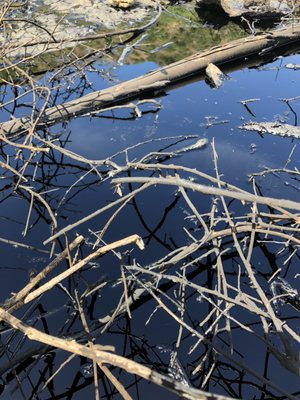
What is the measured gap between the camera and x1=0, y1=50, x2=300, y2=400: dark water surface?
252cm

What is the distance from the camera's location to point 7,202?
3775 millimetres

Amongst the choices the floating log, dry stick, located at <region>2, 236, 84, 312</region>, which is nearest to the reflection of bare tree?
dry stick, located at <region>2, 236, 84, 312</region>

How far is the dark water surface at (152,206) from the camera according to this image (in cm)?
252

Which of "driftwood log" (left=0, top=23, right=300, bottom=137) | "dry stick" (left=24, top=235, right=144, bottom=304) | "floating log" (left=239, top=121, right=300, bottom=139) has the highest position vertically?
"dry stick" (left=24, top=235, right=144, bottom=304)

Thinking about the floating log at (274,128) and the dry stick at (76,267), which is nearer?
the dry stick at (76,267)

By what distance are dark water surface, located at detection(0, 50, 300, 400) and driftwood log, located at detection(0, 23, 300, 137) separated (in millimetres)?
148

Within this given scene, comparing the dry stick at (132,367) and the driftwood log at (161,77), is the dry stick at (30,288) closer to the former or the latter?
the dry stick at (132,367)

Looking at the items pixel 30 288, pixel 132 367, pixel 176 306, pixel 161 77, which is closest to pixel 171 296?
pixel 176 306

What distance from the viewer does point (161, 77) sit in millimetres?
5086

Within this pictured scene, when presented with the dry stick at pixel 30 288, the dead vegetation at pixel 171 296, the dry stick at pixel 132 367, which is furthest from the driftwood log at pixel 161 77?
the dry stick at pixel 132 367

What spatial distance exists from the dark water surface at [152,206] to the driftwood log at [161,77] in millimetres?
148

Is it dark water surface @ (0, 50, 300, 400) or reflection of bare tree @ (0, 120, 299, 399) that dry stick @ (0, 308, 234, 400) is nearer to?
reflection of bare tree @ (0, 120, 299, 399)

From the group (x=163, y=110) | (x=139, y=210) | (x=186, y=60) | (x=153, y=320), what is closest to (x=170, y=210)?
(x=139, y=210)

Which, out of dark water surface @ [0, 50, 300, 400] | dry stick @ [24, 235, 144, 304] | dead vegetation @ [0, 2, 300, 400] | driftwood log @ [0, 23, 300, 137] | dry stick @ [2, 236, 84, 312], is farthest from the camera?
driftwood log @ [0, 23, 300, 137]
